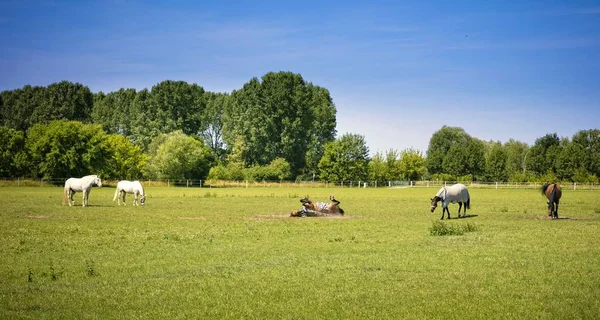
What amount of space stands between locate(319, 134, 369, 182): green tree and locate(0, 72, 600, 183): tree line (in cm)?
20

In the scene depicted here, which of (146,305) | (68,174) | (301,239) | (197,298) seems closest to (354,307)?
(197,298)

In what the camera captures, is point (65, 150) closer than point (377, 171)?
Yes

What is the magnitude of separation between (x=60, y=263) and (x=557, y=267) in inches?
524

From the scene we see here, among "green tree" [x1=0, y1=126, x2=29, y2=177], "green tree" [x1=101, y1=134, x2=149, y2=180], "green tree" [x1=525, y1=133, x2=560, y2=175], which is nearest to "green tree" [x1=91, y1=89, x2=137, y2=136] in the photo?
"green tree" [x1=101, y1=134, x2=149, y2=180]

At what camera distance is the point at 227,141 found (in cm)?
11600

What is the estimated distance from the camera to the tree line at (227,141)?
94.9m

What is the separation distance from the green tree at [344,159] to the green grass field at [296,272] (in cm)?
8249

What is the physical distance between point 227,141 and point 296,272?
102m

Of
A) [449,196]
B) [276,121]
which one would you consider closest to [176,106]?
[276,121]

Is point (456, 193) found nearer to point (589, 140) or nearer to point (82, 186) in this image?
point (82, 186)

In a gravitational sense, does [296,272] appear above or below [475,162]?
below

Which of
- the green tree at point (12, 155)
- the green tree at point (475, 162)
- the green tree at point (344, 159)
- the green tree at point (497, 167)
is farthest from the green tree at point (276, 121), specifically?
the green tree at point (497, 167)

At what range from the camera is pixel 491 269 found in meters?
15.2

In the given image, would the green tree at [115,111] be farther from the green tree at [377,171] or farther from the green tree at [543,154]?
the green tree at [543,154]
